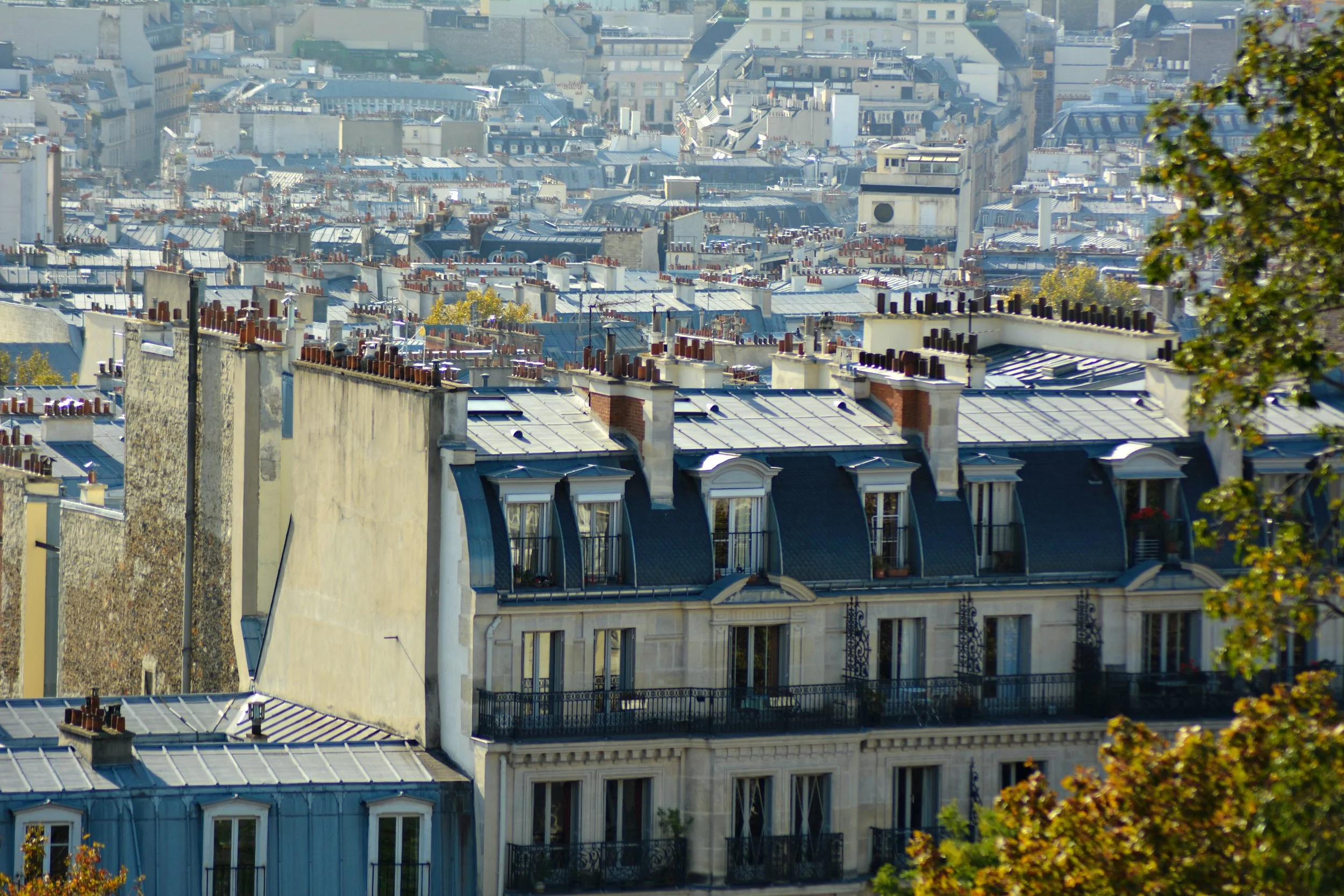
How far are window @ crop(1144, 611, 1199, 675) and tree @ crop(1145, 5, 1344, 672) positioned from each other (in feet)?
45.4

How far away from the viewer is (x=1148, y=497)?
Result: 3659 cm

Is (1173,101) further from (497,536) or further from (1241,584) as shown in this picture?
(497,536)

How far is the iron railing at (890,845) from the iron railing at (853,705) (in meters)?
0.99

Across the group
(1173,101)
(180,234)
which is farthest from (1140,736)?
(180,234)

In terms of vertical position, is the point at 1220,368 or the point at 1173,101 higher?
the point at 1173,101

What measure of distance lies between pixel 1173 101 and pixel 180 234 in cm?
11311

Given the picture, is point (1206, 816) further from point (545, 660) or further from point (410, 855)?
point (410, 855)

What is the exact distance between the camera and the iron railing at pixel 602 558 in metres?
33.8

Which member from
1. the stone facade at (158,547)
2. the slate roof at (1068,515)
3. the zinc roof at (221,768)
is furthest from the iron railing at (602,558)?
the stone facade at (158,547)

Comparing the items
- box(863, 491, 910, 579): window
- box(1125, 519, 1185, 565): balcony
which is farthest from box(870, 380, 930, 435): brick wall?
box(1125, 519, 1185, 565): balcony

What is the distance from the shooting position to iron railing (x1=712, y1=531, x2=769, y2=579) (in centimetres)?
3450

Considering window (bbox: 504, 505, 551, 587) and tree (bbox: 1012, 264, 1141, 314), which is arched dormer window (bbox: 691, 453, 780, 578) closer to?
window (bbox: 504, 505, 551, 587)

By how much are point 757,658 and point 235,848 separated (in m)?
5.19

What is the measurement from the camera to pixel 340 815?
33.1m
